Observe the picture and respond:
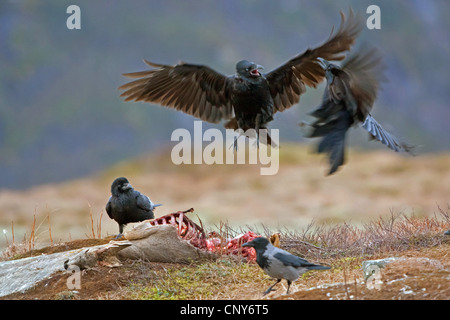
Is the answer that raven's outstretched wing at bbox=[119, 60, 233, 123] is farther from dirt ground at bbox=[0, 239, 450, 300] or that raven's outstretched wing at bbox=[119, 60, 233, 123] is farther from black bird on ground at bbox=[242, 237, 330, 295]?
black bird on ground at bbox=[242, 237, 330, 295]

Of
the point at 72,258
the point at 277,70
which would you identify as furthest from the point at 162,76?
the point at 72,258

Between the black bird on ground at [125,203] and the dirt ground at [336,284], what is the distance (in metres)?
0.92

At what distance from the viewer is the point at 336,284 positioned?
489 cm

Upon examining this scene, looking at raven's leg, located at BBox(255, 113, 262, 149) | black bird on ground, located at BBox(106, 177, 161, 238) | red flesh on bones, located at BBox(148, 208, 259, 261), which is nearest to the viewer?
red flesh on bones, located at BBox(148, 208, 259, 261)

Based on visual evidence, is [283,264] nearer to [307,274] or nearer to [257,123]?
[307,274]

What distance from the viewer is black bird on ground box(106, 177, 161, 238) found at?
7.67m

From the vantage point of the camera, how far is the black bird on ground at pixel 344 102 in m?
4.80

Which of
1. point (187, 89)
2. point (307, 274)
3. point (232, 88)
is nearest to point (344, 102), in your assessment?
point (307, 274)

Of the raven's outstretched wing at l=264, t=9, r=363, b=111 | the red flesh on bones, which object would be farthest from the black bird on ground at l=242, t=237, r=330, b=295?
the raven's outstretched wing at l=264, t=9, r=363, b=111

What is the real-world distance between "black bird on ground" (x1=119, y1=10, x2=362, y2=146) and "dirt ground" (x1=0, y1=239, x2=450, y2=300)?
7.78 ft

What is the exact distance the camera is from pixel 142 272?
19.2 feet

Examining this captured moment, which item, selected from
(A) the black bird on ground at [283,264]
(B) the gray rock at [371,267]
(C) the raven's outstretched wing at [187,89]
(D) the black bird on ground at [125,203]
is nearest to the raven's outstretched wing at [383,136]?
(B) the gray rock at [371,267]

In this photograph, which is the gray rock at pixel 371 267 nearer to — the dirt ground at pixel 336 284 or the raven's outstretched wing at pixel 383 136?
the dirt ground at pixel 336 284
